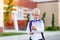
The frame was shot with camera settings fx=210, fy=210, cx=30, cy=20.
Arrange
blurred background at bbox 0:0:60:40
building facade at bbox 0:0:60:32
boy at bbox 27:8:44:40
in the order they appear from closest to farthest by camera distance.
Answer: boy at bbox 27:8:44:40 < blurred background at bbox 0:0:60:40 < building facade at bbox 0:0:60:32

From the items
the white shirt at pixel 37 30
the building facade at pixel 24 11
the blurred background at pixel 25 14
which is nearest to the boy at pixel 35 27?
the white shirt at pixel 37 30

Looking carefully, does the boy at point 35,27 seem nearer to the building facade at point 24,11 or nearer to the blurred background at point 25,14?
the blurred background at point 25,14

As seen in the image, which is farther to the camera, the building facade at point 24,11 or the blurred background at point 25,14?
the building facade at point 24,11

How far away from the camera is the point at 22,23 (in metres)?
20.7

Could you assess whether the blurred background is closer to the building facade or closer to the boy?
the building facade

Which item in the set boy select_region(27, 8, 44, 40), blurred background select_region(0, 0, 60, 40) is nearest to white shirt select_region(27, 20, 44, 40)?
boy select_region(27, 8, 44, 40)

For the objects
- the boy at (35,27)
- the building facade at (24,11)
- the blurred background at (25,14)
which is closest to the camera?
the boy at (35,27)

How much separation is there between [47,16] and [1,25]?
7.34 m

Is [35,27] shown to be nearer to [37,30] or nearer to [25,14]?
[37,30]

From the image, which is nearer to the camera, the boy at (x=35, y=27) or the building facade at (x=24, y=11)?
the boy at (x=35, y=27)

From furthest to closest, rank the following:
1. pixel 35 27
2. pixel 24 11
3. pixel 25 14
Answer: pixel 25 14 < pixel 24 11 < pixel 35 27

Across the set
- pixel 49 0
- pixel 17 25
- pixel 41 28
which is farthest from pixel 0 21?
pixel 41 28

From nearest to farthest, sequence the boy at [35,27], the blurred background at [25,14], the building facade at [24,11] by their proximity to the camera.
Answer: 1. the boy at [35,27]
2. the blurred background at [25,14]
3. the building facade at [24,11]

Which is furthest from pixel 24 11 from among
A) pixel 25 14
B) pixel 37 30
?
pixel 37 30
